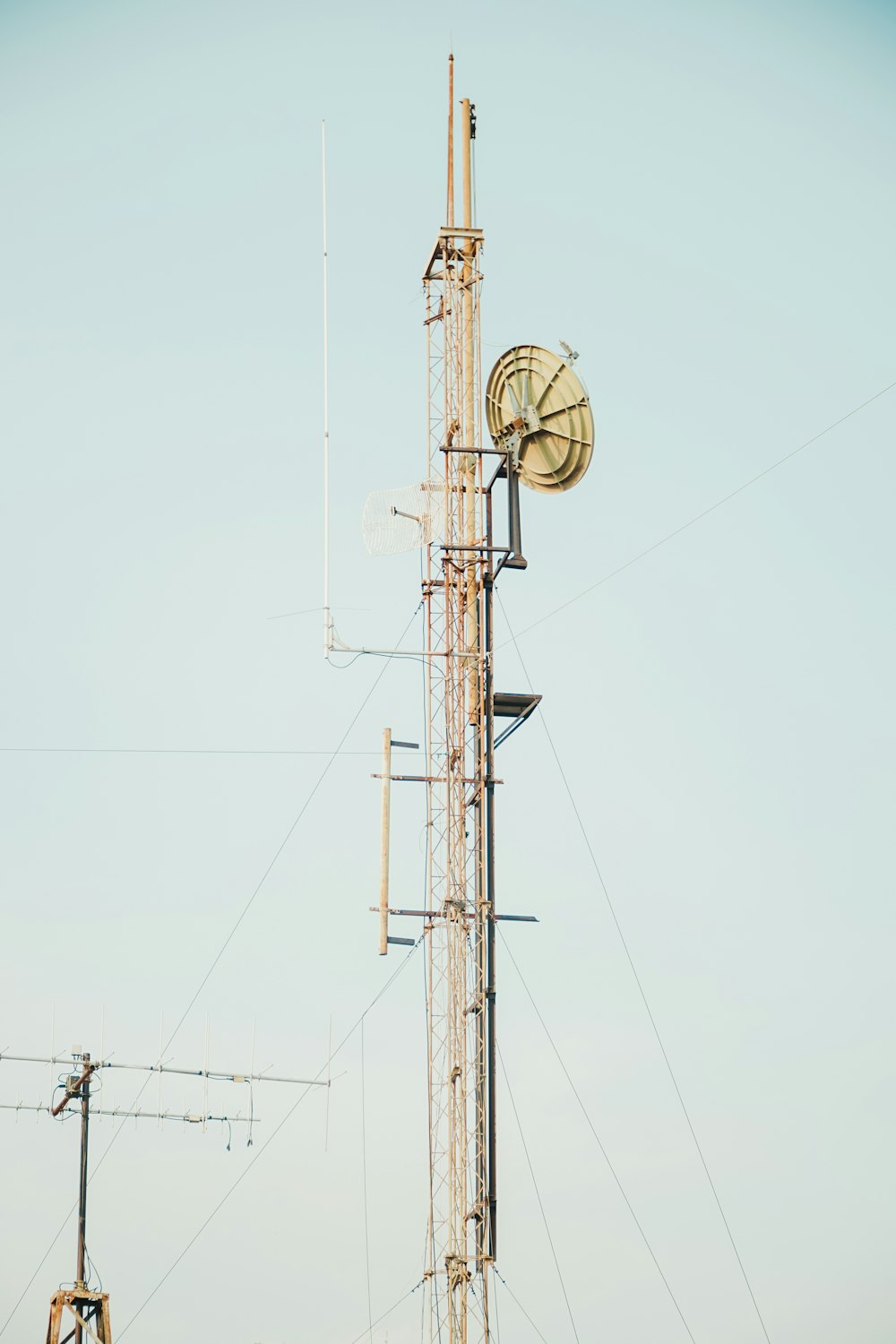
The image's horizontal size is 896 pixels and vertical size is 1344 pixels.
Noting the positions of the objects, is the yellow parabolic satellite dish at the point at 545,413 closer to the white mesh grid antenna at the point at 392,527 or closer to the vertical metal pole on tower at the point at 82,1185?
the white mesh grid antenna at the point at 392,527

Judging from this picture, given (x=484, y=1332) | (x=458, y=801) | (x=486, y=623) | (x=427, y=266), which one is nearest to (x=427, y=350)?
(x=427, y=266)

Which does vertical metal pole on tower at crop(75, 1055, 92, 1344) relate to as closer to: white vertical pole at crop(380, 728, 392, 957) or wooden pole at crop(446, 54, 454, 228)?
white vertical pole at crop(380, 728, 392, 957)

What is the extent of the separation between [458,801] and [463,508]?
240 inches

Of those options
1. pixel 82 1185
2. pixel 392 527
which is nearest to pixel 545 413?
pixel 392 527

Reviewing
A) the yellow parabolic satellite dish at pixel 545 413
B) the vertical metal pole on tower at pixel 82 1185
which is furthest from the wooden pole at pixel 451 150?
the vertical metal pole on tower at pixel 82 1185

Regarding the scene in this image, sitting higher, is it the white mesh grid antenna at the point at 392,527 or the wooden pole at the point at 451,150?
the wooden pole at the point at 451,150

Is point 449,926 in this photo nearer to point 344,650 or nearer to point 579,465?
point 344,650

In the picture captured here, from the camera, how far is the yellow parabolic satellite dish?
163ft

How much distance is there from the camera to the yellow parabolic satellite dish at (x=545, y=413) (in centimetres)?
4972

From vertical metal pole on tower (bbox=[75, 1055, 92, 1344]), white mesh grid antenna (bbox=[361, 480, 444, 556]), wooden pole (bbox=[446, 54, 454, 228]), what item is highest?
wooden pole (bbox=[446, 54, 454, 228])

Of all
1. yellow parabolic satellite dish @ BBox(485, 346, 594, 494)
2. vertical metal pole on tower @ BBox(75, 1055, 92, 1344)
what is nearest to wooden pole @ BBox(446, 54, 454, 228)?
yellow parabolic satellite dish @ BBox(485, 346, 594, 494)

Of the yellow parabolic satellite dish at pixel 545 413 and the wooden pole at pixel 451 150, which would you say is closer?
the yellow parabolic satellite dish at pixel 545 413

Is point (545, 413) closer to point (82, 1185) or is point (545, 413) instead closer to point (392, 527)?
point (392, 527)

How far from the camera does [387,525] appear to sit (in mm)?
50250
